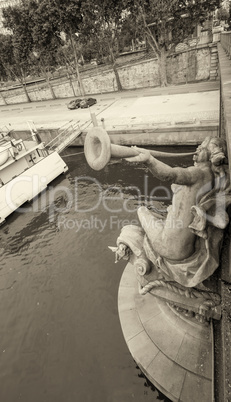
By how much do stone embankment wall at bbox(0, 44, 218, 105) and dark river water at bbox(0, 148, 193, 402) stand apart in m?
17.4

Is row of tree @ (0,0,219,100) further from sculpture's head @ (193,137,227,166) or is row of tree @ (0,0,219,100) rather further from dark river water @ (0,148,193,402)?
sculpture's head @ (193,137,227,166)

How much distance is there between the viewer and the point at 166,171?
3.25m

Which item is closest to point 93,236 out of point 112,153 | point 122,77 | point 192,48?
point 112,153

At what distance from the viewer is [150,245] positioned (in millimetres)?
5172

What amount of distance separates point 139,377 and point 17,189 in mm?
11779

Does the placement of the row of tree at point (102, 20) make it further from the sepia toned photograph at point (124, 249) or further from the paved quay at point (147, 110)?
the paved quay at point (147, 110)

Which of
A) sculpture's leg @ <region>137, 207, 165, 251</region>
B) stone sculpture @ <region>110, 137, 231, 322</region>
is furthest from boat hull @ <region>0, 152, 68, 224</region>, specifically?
sculpture's leg @ <region>137, 207, 165, 251</region>

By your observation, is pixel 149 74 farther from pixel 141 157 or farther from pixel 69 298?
pixel 141 157

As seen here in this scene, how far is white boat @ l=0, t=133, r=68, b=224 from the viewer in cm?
1411

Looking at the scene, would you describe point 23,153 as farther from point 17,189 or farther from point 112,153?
point 112,153

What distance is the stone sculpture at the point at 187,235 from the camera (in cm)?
366

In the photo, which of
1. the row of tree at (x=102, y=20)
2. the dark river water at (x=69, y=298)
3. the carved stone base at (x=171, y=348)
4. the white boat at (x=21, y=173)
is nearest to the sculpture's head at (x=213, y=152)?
the carved stone base at (x=171, y=348)

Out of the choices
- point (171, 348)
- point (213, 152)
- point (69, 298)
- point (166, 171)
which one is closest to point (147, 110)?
point (69, 298)

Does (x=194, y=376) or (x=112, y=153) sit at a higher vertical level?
(x=112, y=153)
